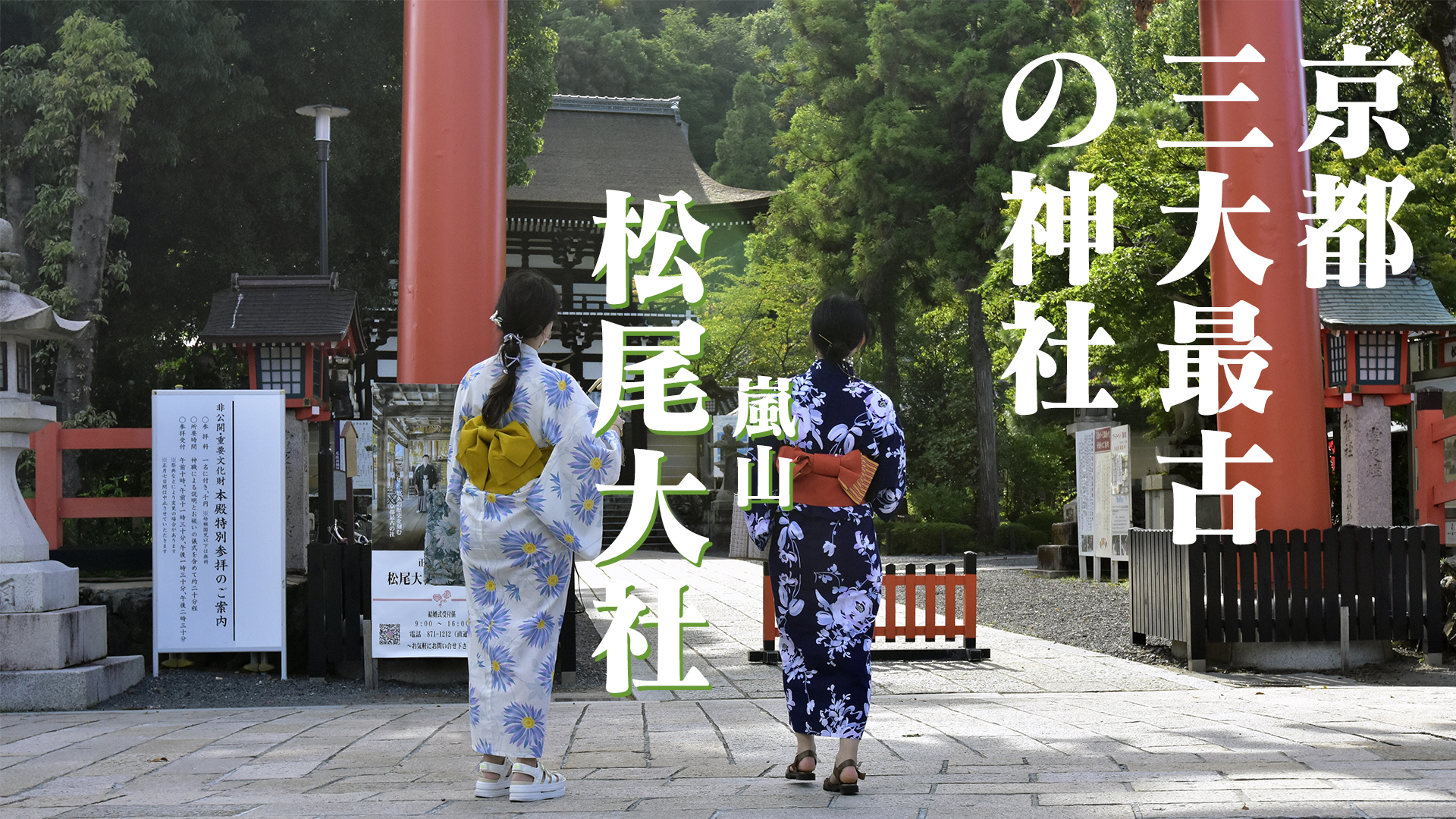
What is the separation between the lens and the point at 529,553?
3.84 m

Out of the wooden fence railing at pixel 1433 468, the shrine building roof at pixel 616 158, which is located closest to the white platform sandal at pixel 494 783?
the wooden fence railing at pixel 1433 468

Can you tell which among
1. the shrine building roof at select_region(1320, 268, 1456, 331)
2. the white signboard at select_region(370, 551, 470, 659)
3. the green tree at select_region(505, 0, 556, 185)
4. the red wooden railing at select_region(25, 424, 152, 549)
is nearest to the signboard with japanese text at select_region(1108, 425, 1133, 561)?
the shrine building roof at select_region(1320, 268, 1456, 331)

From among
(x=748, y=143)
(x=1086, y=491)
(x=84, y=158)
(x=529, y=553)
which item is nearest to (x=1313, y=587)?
(x=529, y=553)

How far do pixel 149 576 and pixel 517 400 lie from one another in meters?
5.93

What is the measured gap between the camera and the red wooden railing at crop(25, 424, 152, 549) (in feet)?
25.4

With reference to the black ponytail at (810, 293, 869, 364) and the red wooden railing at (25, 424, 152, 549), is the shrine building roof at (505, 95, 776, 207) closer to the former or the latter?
the red wooden railing at (25, 424, 152, 549)

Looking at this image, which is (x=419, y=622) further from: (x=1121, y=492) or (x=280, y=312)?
(x=1121, y=492)

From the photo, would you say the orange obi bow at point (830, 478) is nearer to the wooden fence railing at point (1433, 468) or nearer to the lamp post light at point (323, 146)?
the wooden fence railing at point (1433, 468)

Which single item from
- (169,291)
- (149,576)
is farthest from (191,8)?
(149,576)

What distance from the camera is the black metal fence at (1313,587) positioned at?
7.54m

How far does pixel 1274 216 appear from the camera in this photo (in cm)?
765

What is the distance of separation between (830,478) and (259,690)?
4312 millimetres

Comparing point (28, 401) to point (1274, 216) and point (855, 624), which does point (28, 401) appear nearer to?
point (855, 624)

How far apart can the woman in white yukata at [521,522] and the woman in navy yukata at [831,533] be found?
0.62m
